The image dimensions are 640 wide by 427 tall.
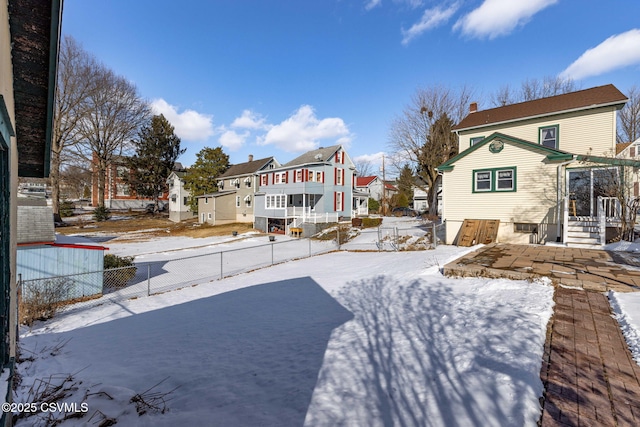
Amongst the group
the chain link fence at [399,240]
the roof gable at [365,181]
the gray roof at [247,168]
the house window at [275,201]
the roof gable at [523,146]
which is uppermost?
the roof gable at [365,181]

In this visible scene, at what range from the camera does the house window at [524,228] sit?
13.1 metres

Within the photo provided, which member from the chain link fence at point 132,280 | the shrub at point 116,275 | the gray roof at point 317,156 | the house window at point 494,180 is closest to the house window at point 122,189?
the gray roof at point 317,156

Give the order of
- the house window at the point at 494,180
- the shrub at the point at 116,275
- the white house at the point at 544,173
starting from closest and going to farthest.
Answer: the shrub at the point at 116,275, the white house at the point at 544,173, the house window at the point at 494,180

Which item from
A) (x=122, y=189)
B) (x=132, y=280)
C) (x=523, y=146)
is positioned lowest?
(x=132, y=280)

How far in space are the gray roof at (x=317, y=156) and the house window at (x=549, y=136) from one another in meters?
16.7

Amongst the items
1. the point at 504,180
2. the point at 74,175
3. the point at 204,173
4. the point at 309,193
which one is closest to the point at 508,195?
the point at 504,180

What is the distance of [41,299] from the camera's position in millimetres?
7754

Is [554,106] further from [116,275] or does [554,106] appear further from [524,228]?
[116,275]

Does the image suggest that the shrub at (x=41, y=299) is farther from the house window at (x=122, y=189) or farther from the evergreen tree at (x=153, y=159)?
the house window at (x=122, y=189)

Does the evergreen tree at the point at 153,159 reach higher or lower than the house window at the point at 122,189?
higher

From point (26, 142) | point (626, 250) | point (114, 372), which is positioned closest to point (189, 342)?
point (114, 372)

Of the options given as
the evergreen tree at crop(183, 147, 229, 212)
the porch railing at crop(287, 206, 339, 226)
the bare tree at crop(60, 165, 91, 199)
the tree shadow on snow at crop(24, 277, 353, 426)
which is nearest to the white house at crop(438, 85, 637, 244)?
the tree shadow on snow at crop(24, 277, 353, 426)

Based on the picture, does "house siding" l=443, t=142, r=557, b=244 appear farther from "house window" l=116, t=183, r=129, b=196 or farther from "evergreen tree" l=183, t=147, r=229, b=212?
"house window" l=116, t=183, r=129, b=196

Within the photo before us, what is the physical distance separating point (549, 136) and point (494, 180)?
20.7ft
